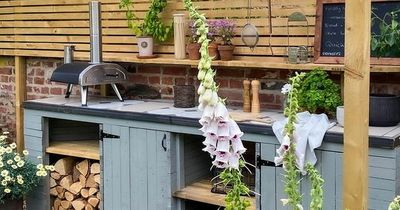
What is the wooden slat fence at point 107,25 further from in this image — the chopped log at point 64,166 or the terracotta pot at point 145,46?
the chopped log at point 64,166

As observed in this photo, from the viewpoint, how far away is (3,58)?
5598 millimetres

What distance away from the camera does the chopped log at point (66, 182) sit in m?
4.49

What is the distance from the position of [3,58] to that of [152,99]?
6.06 feet

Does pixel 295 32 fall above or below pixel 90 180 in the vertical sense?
above

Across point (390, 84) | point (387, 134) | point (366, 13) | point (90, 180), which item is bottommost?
point (90, 180)

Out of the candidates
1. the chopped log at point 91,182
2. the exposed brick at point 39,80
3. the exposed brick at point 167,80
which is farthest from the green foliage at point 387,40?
the exposed brick at point 39,80

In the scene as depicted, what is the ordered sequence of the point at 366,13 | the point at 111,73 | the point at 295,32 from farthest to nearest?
the point at 111,73 < the point at 295,32 < the point at 366,13

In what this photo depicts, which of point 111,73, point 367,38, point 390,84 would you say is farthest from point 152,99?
point 367,38

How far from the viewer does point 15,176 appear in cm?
429

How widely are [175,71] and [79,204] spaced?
1224 millimetres

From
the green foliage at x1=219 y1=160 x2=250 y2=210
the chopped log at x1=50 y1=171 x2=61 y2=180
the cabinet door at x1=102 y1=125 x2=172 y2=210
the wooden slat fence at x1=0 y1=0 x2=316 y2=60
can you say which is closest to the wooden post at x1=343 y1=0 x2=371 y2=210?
the green foliage at x1=219 y1=160 x2=250 y2=210

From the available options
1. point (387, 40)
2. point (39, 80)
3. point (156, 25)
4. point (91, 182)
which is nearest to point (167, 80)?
point (156, 25)

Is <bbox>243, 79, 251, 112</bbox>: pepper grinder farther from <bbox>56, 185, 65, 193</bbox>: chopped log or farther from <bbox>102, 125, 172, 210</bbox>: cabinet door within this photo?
<bbox>56, 185, 65, 193</bbox>: chopped log

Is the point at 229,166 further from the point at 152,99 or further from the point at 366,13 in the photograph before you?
the point at 152,99
